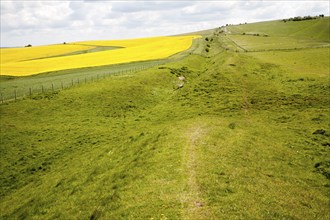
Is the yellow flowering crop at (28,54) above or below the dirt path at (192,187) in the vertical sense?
above

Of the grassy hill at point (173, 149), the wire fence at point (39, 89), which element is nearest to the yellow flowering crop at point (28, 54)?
the wire fence at point (39, 89)

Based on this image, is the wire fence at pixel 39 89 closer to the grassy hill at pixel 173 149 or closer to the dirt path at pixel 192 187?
the grassy hill at pixel 173 149

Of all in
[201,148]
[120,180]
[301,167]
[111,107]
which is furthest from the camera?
[111,107]

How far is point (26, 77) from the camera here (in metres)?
72.8

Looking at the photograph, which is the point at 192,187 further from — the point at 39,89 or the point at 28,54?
the point at 28,54

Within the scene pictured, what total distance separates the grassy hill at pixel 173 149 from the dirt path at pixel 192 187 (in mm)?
81

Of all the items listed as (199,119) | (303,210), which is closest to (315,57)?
(199,119)

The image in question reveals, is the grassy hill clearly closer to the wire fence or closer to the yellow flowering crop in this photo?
the wire fence

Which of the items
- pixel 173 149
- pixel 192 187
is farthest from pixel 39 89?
pixel 192 187

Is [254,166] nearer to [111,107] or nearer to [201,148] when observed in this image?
[201,148]

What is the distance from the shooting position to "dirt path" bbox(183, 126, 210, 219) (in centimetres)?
1758

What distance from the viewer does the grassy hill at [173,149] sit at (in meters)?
20.0

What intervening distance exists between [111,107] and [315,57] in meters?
55.2

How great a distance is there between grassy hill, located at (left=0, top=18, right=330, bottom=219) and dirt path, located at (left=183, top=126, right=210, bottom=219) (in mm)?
81
